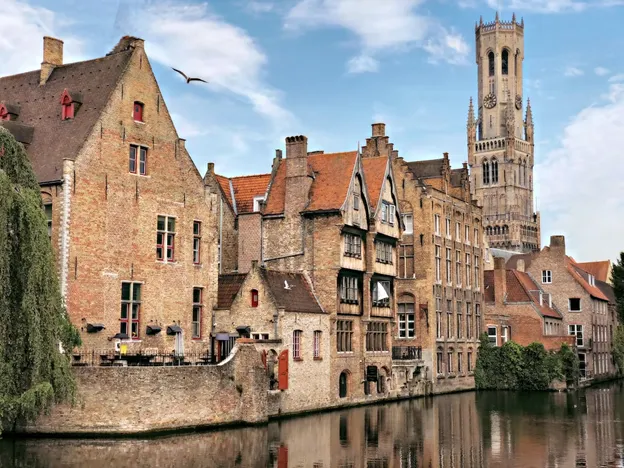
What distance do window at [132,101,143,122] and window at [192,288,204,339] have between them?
879 centimetres

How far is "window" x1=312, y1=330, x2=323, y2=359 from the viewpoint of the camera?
4334 centimetres

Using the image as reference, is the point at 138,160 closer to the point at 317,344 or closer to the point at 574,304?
the point at 317,344

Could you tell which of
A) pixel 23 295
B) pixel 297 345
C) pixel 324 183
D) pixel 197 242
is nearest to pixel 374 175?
pixel 324 183

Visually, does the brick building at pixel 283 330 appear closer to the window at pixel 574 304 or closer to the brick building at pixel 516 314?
the brick building at pixel 516 314

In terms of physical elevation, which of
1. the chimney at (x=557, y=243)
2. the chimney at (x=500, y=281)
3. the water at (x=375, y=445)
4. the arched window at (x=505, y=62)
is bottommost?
the water at (x=375, y=445)

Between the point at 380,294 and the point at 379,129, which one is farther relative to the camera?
the point at 379,129

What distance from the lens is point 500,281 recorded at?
6669cm

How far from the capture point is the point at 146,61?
41.4 meters

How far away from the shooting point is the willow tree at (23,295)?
2659 cm

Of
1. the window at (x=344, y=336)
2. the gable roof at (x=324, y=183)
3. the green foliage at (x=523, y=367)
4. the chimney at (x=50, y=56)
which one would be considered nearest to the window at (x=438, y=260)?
the green foliage at (x=523, y=367)

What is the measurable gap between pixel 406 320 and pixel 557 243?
72.8ft

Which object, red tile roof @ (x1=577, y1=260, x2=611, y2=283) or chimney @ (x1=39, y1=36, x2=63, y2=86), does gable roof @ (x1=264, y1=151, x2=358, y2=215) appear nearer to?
chimney @ (x1=39, y1=36, x2=63, y2=86)

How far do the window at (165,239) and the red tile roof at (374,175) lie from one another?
→ 40.5 ft

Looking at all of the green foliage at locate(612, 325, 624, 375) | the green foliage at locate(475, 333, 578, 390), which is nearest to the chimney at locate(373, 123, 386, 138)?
the green foliage at locate(475, 333, 578, 390)
